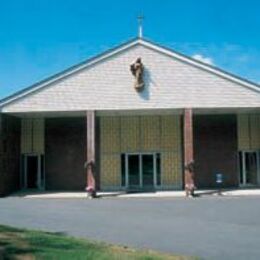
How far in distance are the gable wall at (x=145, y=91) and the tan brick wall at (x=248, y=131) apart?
13.1 ft

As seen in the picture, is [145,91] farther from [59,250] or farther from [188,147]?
[59,250]

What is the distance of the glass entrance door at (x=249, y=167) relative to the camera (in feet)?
107

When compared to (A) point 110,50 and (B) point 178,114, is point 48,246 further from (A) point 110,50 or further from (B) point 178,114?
(B) point 178,114

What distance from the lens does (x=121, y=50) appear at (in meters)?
29.3

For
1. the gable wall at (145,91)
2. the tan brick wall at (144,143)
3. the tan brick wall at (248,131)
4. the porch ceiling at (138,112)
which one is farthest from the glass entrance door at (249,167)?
the gable wall at (145,91)

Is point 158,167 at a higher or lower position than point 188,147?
lower

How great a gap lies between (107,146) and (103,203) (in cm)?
794

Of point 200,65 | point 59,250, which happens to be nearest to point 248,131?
point 200,65

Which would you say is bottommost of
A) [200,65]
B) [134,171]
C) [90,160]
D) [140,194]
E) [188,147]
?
[140,194]

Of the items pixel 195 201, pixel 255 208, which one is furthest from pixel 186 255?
pixel 195 201

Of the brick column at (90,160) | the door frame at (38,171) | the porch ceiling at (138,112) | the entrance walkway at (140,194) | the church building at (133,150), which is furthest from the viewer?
the door frame at (38,171)

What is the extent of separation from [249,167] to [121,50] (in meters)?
10.4

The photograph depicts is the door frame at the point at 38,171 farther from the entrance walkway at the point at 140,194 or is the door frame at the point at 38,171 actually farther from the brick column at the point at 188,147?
the brick column at the point at 188,147

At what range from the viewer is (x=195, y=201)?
25031mm
